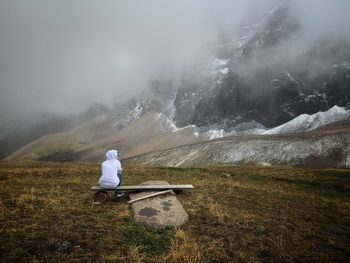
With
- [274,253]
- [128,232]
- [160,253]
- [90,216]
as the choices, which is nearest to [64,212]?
[90,216]

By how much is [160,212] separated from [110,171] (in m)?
4.49

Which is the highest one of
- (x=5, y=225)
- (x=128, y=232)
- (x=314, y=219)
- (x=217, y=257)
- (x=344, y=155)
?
(x=5, y=225)

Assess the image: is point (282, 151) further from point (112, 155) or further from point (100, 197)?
point (100, 197)

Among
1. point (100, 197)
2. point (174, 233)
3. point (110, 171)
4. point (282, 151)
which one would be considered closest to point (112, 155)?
point (110, 171)

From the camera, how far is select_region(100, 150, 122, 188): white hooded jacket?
17.7 m

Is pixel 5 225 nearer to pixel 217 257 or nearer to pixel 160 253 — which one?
pixel 160 253

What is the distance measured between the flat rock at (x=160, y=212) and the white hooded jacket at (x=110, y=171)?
2263 mm

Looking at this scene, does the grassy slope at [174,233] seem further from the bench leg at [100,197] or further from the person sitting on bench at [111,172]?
the person sitting on bench at [111,172]

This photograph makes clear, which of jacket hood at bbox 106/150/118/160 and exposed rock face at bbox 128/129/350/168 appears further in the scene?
exposed rock face at bbox 128/129/350/168

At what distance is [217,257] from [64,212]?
7.28 metres

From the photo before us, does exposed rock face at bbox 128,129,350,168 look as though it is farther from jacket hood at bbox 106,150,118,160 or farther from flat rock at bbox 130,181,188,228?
flat rock at bbox 130,181,188,228

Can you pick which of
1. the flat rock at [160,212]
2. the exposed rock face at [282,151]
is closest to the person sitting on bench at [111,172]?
the flat rock at [160,212]

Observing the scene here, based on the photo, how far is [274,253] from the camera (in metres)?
11.8

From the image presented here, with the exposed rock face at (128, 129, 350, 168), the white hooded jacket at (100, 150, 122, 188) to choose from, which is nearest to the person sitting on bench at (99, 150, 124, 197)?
the white hooded jacket at (100, 150, 122, 188)
